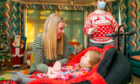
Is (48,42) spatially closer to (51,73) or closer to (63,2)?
(51,73)

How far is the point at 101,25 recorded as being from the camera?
152cm

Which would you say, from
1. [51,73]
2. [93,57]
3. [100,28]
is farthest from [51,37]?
[100,28]

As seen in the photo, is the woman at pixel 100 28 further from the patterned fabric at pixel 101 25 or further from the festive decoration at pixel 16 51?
the festive decoration at pixel 16 51

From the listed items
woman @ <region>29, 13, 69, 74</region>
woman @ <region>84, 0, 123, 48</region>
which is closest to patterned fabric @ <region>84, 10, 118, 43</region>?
woman @ <region>84, 0, 123, 48</region>

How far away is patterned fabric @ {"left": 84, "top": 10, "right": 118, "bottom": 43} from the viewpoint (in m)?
1.51

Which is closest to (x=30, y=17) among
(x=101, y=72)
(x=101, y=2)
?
(x=101, y=2)

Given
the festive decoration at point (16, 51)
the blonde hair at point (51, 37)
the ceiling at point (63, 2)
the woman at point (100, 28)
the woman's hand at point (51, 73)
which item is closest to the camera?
the woman's hand at point (51, 73)

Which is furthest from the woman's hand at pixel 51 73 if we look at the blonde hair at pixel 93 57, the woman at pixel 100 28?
the woman at pixel 100 28

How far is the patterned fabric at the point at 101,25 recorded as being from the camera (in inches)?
59.5

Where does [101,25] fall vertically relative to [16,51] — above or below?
above

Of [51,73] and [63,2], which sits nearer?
[51,73]

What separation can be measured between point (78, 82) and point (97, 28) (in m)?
0.85

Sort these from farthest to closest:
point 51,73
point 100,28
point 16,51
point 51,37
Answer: point 16,51, point 100,28, point 51,37, point 51,73

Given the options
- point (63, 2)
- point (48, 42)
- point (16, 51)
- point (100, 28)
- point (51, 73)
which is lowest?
point (16, 51)
